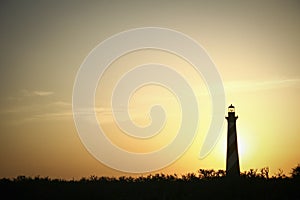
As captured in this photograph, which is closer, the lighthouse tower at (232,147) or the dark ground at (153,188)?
the dark ground at (153,188)

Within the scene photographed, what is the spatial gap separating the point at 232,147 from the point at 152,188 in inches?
590

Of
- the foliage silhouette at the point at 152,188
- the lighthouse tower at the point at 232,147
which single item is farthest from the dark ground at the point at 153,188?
the lighthouse tower at the point at 232,147

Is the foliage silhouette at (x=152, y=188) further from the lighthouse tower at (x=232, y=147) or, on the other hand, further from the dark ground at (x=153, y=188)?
the lighthouse tower at (x=232, y=147)

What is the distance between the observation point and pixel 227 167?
36.9 meters

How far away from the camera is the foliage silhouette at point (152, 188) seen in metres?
22.4

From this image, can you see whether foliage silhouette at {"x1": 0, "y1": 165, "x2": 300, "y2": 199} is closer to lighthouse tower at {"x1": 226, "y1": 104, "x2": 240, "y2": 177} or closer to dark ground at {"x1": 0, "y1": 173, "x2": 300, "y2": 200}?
dark ground at {"x1": 0, "y1": 173, "x2": 300, "y2": 200}

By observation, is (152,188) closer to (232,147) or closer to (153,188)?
(153,188)

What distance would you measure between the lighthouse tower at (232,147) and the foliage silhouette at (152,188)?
6351 millimetres

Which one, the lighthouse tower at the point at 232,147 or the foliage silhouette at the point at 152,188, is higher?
the lighthouse tower at the point at 232,147

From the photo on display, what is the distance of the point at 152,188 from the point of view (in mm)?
24859

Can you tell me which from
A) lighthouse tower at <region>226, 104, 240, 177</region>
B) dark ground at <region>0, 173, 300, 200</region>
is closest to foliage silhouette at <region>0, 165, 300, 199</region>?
dark ground at <region>0, 173, 300, 200</region>

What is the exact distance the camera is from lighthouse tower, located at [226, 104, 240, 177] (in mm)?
36612

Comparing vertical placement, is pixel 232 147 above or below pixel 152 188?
above

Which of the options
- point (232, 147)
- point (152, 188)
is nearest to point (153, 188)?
point (152, 188)
